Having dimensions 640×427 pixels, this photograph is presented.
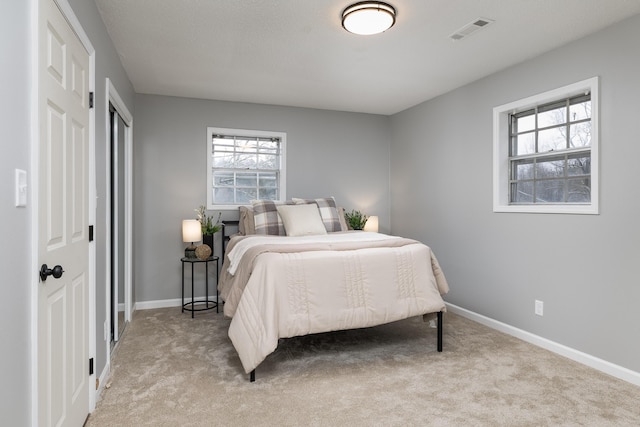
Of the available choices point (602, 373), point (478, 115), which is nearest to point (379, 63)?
point (478, 115)

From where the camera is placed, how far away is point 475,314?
4051 mm

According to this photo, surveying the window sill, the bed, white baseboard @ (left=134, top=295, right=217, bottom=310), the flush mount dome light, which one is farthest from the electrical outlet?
white baseboard @ (left=134, top=295, right=217, bottom=310)

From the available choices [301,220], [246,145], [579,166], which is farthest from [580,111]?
[246,145]

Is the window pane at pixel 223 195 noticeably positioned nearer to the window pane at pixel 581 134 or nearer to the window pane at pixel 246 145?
the window pane at pixel 246 145

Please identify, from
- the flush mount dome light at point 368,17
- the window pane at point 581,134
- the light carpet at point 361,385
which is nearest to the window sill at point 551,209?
the window pane at point 581,134

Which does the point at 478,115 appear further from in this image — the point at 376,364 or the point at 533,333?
the point at 376,364

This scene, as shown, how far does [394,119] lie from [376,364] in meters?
3.63

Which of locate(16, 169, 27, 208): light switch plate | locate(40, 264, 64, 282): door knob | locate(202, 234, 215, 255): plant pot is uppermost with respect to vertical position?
locate(16, 169, 27, 208): light switch plate

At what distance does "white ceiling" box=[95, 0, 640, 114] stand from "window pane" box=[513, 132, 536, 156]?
686 mm

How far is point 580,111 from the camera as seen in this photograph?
316cm

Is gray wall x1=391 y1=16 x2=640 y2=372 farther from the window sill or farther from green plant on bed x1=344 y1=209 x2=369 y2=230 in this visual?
green plant on bed x1=344 y1=209 x2=369 y2=230

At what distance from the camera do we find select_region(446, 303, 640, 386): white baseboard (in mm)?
2676

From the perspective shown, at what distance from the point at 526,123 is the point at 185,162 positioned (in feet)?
12.3

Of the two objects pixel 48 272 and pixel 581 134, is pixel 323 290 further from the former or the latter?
pixel 581 134
